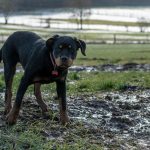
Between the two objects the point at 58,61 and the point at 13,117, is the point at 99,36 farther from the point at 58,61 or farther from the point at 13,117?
the point at 58,61

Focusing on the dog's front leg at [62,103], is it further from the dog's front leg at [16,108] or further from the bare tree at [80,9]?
the bare tree at [80,9]

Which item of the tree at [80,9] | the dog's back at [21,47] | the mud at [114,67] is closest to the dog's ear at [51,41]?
the dog's back at [21,47]

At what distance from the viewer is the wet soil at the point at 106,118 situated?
841 cm

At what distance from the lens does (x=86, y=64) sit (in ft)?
87.6

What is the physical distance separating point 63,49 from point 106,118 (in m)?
2.34

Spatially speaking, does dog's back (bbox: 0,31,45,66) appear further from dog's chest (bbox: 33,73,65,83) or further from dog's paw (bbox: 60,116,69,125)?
dog's paw (bbox: 60,116,69,125)

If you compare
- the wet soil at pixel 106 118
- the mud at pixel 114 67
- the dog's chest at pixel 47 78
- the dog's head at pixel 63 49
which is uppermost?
the dog's head at pixel 63 49

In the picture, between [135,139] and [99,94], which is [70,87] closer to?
[99,94]

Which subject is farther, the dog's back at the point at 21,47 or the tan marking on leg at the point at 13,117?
the dog's back at the point at 21,47

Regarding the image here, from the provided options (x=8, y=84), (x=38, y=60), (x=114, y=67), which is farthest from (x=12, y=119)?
(x=114, y=67)

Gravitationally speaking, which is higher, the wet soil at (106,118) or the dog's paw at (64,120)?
the dog's paw at (64,120)

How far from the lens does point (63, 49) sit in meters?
8.13

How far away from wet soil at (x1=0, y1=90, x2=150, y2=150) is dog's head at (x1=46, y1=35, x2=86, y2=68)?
1.15 metres

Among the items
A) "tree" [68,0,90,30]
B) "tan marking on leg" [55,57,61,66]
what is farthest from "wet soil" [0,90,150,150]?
"tree" [68,0,90,30]
